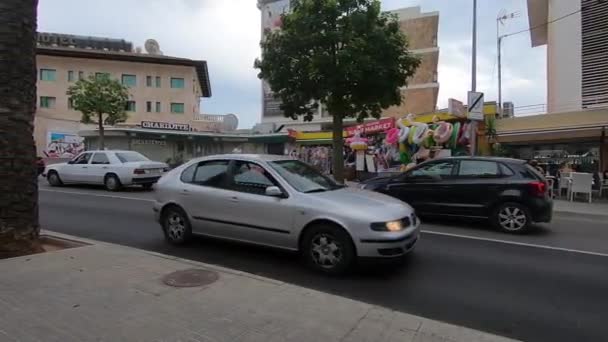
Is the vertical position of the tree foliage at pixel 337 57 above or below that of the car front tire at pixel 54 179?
above

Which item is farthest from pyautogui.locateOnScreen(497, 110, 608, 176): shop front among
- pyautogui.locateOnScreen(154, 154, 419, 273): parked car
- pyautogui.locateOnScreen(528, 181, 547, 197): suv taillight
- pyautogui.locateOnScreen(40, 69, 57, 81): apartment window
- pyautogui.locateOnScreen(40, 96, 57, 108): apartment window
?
pyautogui.locateOnScreen(40, 69, 57, 81): apartment window

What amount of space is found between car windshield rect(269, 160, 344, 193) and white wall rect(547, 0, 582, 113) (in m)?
17.3

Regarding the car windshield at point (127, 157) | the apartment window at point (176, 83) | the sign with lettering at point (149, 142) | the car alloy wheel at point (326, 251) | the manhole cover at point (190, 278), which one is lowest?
the manhole cover at point (190, 278)

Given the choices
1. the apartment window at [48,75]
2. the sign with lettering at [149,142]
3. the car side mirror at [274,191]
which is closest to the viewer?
the car side mirror at [274,191]

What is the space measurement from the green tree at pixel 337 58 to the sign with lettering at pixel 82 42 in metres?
44.6

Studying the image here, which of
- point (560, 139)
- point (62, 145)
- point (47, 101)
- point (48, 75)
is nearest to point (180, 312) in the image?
point (560, 139)

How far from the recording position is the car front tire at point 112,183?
50.0ft

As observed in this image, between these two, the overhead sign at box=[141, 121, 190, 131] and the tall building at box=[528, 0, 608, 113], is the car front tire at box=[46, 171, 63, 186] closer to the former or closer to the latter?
the overhead sign at box=[141, 121, 190, 131]

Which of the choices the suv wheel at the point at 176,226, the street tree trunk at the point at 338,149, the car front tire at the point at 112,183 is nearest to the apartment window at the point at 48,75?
the car front tire at the point at 112,183

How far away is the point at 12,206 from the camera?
546cm

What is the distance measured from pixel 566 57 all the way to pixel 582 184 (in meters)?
8.95

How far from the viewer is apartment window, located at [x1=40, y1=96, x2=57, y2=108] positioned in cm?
4288

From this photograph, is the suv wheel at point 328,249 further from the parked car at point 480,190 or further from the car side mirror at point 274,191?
the parked car at point 480,190

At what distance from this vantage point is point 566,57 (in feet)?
63.8
